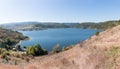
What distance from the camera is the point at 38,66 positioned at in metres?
19.9

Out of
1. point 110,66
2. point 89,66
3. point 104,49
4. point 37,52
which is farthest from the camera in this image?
point 37,52

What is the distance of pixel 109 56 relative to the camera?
17.3 meters

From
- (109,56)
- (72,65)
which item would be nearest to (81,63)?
(72,65)

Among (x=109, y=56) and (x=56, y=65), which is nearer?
(x=109, y=56)

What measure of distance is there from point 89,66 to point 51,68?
3495mm

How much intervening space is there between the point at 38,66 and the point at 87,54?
4.67 metres

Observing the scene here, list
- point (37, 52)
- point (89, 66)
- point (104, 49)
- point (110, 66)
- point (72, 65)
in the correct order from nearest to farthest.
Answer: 1. point (110, 66)
2. point (89, 66)
3. point (72, 65)
4. point (104, 49)
5. point (37, 52)

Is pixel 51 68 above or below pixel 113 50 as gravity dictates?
below

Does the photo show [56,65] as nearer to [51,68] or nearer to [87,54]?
[51,68]

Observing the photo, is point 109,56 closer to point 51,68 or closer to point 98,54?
point 98,54

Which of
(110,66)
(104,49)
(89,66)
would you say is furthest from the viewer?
(104,49)

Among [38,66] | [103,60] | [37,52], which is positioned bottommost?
[37,52]

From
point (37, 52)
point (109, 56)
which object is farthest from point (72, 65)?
point (37, 52)

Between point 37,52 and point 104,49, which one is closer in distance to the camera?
point 104,49
